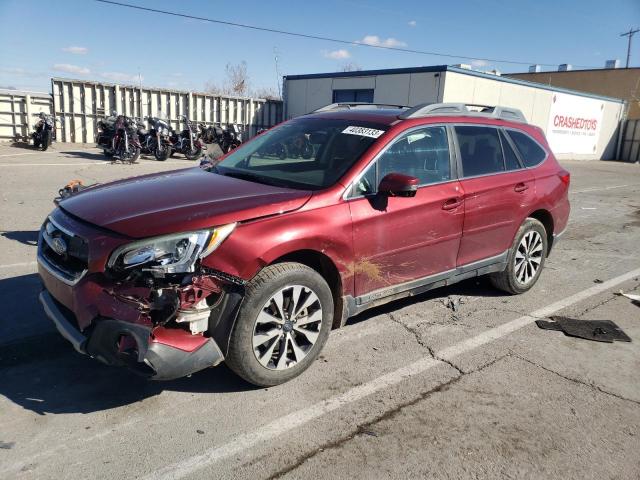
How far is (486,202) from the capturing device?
4527 millimetres

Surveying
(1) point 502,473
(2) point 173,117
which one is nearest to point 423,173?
(1) point 502,473

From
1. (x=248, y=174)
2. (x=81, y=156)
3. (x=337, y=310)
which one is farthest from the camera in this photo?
(x=81, y=156)

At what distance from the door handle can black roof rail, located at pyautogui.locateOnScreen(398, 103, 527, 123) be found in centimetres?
76

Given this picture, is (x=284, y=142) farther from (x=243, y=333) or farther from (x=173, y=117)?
(x=173, y=117)

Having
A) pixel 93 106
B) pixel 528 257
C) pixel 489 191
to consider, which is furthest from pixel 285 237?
pixel 93 106

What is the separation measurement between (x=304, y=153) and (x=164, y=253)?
179 centimetres

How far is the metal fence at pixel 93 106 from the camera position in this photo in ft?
60.6

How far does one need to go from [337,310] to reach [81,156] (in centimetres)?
1527

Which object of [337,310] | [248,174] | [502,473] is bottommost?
[502,473]

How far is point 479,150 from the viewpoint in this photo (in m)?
4.68

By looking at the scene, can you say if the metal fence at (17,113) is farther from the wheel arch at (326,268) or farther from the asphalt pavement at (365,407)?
the wheel arch at (326,268)

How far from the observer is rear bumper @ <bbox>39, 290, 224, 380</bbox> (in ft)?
8.72

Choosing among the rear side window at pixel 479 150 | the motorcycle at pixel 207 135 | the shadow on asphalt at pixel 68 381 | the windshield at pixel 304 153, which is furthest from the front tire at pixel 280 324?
the motorcycle at pixel 207 135

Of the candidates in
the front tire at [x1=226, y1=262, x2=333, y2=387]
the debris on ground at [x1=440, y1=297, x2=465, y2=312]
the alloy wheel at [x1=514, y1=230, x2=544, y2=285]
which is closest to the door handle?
the debris on ground at [x1=440, y1=297, x2=465, y2=312]
